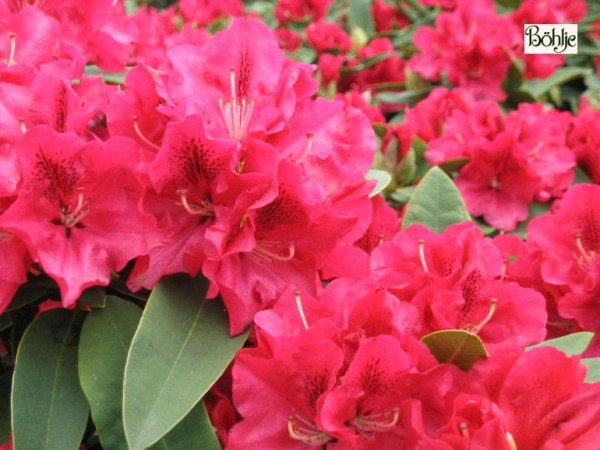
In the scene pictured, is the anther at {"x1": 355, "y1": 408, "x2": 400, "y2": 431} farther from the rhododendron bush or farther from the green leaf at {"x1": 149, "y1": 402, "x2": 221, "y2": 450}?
the green leaf at {"x1": 149, "y1": 402, "x2": 221, "y2": 450}

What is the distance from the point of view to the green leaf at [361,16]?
2521 mm

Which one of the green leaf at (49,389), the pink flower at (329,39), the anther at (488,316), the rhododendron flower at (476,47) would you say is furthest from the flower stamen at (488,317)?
the pink flower at (329,39)

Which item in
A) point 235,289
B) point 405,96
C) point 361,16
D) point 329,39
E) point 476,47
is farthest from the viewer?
point 361,16

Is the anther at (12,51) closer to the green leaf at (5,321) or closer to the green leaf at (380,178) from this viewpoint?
the green leaf at (5,321)

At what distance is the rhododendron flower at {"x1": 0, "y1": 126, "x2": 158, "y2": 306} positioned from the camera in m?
0.69

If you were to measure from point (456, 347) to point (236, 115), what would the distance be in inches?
11.4

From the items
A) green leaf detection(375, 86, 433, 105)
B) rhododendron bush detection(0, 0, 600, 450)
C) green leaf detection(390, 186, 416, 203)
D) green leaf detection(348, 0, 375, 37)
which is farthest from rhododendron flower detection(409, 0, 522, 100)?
rhododendron bush detection(0, 0, 600, 450)

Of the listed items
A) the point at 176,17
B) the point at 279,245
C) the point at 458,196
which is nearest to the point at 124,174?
the point at 279,245

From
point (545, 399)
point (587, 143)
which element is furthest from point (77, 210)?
point (587, 143)

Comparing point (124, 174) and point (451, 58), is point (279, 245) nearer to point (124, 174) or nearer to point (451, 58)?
point (124, 174)

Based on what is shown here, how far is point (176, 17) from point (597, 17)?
1339mm

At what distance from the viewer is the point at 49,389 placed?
2.44ft

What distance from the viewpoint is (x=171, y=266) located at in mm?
754

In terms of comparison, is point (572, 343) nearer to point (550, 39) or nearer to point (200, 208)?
point (200, 208)
